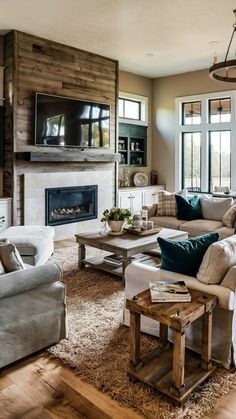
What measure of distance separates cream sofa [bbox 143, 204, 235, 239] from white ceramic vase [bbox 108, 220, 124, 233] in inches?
52.6

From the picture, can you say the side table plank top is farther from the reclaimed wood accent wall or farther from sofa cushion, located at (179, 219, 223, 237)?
the reclaimed wood accent wall

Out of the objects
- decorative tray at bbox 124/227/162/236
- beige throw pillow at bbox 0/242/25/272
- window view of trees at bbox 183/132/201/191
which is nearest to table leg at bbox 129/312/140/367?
beige throw pillow at bbox 0/242/25/272

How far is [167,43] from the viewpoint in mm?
5805

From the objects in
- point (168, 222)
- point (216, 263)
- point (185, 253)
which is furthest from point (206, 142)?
point (216, 263)

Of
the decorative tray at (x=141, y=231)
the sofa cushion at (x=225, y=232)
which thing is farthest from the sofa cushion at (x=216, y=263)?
the sofa cushion at (x=225, y=232)

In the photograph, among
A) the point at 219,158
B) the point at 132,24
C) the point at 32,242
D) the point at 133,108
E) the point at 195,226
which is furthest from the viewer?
the point at 133,108

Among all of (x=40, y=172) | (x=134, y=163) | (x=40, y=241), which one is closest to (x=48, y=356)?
(x=40, y=241)

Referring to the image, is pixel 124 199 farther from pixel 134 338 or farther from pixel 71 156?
pixel 134 338

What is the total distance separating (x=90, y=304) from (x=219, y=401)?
62.6 inches

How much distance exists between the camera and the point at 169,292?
226 centimetres

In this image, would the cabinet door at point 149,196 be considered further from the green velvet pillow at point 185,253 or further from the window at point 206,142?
the green velvet pillow at point 185,253

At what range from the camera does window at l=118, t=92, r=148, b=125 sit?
25.2 ft

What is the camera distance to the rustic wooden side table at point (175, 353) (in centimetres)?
200

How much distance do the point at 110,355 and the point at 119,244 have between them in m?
1.49
